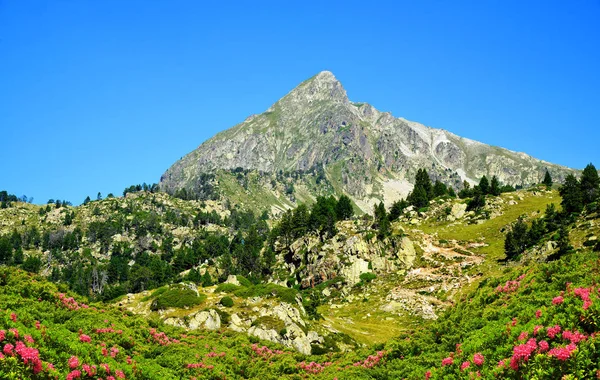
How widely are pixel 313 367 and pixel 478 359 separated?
746 inches

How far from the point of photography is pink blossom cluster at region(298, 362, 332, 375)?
3472 centimetres

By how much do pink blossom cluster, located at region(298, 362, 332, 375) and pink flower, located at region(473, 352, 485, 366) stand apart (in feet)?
57.8

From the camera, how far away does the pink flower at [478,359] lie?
63.9 ft

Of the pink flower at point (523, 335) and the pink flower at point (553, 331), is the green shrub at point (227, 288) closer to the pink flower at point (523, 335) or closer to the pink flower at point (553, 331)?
the pink flower at point (523, 335)

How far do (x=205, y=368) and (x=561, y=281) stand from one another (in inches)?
932

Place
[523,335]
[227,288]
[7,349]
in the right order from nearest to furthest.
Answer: [7,349] → [523,335] → [227,288]

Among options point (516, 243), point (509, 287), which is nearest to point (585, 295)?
point (509, 287)

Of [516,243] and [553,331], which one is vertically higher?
[516,243]

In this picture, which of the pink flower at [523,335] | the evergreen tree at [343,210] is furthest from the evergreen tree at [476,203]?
the pink flower at [523,335]

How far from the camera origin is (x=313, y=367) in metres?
35.6

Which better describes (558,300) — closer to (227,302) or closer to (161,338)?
(161,338)

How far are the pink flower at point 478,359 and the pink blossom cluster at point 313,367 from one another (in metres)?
17.6

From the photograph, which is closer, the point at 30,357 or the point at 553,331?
the point at 553,331

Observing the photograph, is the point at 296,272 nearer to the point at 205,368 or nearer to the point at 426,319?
the point at 426,319
